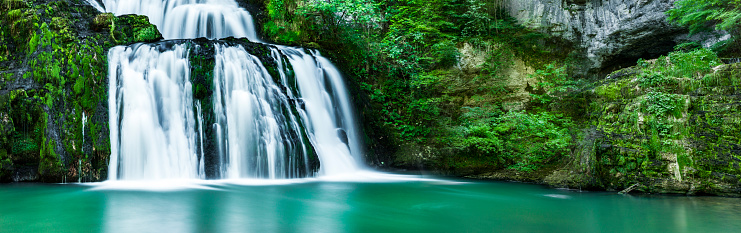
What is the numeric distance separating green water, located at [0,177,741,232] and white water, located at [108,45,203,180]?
39.7 inches

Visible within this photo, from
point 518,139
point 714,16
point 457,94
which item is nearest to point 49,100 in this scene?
point 457,94

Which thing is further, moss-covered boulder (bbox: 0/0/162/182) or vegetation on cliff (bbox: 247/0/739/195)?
moss-covered boulder (bbox: 0/0/162/182)

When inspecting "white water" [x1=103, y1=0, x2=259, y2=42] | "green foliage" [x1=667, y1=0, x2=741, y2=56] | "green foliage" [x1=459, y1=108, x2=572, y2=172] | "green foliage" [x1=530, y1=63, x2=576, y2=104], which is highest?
"white water" [x1=103, y1=0, x2=259, y2=42]

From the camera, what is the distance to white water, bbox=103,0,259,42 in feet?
38.9

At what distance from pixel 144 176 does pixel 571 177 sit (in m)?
7.78

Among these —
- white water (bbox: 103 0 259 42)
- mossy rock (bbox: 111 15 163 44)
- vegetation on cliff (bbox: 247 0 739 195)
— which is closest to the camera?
vegetation on cliff (bbox: 247 0 739 195)

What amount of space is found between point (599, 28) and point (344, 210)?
9.98 m

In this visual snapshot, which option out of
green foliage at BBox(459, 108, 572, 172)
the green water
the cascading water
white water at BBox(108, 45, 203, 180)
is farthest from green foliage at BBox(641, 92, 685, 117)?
white water at BBox(108, 45, 203, 180)

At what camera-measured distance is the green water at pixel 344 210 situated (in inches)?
173

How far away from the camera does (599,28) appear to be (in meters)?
11.7

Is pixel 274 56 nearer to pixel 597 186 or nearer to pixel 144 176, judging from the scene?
pixel 144 176

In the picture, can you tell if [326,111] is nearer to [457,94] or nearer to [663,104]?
[457,94]

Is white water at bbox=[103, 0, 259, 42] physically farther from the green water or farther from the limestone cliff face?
the limestone cliff face

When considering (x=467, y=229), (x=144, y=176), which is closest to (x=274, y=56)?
(x=144, y=176)
